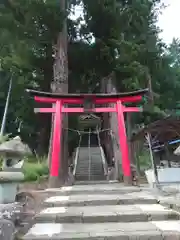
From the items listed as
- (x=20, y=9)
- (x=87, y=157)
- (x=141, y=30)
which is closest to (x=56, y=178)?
(x=20, y=9)

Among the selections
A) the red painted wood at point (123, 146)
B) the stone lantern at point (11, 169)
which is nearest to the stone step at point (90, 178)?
the red painted wood at point (123, 146)

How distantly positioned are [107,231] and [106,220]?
67cm

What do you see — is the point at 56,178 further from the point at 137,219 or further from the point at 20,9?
the point at 20,9

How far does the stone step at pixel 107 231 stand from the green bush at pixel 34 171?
4.45 meters

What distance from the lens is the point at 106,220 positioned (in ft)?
16.1

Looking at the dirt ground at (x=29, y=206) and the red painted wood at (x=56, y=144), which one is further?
the red painted wood at (x=56, y=144)

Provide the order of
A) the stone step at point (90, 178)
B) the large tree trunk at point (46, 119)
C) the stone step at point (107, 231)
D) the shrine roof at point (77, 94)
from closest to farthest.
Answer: the stone step at point (107, 231), the shrine roof at point (77, 94), the large tree trunk at point (46, 119), the stone step at point (90, 178)

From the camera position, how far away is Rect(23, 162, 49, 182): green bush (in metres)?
9.12

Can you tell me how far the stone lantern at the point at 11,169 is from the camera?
16.3ft

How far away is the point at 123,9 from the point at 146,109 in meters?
5.27

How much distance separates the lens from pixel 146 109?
46.3 ft

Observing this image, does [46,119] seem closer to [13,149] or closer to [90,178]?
[90,178]

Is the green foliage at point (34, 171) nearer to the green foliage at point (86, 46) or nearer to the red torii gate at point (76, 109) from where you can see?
the red torii gate at point (76, 109)

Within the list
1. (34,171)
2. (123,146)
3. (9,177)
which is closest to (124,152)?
(123,146)
